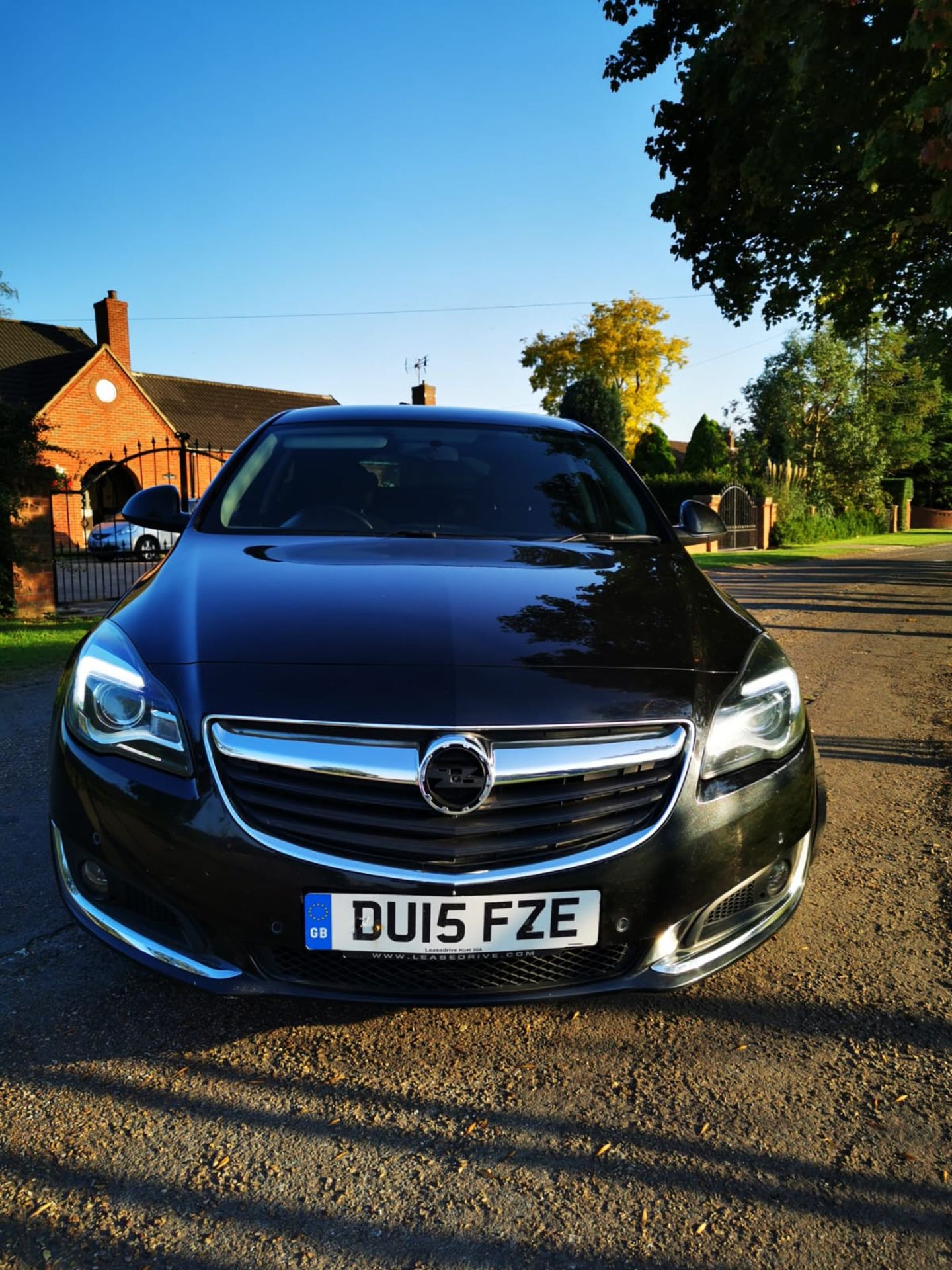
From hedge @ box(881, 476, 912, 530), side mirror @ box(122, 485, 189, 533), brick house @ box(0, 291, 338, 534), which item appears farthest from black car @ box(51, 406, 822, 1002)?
hedge @ box(881, 476, 912, 530)

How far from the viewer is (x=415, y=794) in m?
1.98

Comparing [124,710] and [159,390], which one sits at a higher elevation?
[159,390]

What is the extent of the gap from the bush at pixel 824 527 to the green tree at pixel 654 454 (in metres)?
10.6

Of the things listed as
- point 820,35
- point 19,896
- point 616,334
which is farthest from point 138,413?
point 19,896

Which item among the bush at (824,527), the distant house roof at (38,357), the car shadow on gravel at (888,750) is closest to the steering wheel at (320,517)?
the car shadow on gravel at (888,750)

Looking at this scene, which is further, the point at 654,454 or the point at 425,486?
the point at 654,454

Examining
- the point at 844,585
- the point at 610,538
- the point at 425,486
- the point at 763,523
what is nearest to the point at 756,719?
the point at 610,538

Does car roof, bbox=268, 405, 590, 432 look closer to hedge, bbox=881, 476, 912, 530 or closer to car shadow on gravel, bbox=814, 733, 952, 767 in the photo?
car shadow on gravel, bbox=814, 733, 952, 767

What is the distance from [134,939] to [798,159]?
1096 cm

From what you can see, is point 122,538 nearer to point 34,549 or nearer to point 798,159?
point 34,549

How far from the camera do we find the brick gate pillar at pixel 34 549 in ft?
32.7

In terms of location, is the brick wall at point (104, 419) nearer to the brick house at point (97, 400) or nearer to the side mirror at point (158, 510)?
the brick house at point (97, 400)

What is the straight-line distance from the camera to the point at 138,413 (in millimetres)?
34812

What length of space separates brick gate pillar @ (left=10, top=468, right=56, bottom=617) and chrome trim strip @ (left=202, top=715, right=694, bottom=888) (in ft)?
29.4
